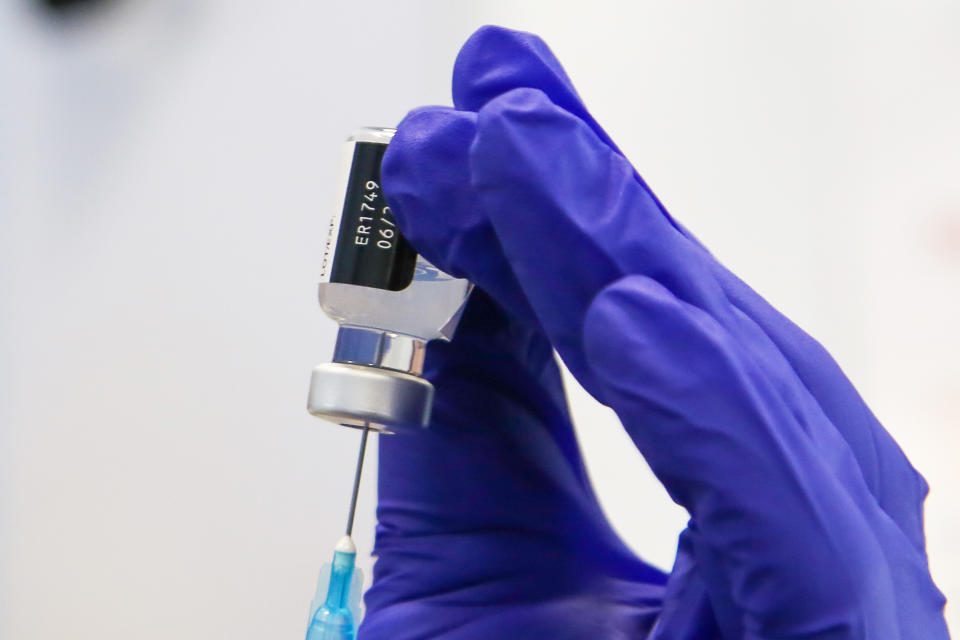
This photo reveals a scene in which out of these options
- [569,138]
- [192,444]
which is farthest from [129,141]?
[569,138]

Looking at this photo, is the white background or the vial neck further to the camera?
the white background

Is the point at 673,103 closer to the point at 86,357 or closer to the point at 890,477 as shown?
the point at 890,477

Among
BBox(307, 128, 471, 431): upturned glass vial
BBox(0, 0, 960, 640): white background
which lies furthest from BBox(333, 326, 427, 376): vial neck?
BBox(0, 0, 960, 640): white background

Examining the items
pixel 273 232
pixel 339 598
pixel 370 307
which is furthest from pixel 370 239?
pixel 273 232

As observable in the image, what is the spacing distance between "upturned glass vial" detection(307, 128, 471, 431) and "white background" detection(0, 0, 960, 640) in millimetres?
559

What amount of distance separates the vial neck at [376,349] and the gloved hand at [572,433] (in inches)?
2.9

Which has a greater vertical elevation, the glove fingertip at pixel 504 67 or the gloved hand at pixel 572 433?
the glove fingertip at pixel 504 67

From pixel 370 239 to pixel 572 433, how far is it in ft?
0.84

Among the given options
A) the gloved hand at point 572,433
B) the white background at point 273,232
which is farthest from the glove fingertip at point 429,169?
the white background at point 273,232

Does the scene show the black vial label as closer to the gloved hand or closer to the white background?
the gloved hand

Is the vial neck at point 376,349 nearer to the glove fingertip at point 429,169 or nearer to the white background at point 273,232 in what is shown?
the glove fingertip at point 429,169

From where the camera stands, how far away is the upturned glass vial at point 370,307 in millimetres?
530

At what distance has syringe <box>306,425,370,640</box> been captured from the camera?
21.5 inches

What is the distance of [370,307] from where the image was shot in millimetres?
566
